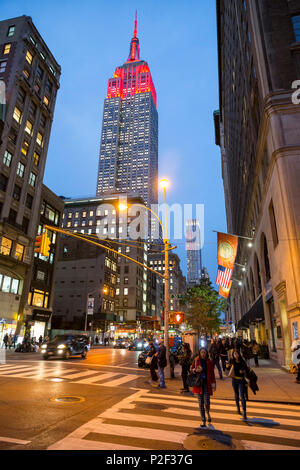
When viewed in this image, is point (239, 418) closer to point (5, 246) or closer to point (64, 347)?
point (64, 347)

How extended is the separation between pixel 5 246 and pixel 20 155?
45.8 feet

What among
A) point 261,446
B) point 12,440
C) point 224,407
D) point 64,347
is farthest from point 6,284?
point 261,446

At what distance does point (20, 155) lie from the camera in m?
42.8

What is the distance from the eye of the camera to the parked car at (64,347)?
23.9 m

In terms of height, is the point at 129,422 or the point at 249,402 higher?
the point at 129,422

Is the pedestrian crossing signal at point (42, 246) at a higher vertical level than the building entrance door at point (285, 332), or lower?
higher

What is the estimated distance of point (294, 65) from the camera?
20875mm

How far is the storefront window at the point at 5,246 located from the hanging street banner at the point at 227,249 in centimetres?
2927

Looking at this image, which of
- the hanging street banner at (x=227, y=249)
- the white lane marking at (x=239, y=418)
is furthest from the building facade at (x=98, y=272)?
the white lane marking at (x=239, y=418)

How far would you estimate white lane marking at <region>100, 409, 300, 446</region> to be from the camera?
6469 mm

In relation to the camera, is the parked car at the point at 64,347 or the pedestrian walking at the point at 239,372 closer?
the pedestrian walking at the point at 239,372

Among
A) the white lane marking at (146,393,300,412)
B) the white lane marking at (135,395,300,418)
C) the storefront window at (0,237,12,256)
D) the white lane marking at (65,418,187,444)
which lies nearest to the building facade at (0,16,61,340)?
the storefront window at (0,237,12,256)

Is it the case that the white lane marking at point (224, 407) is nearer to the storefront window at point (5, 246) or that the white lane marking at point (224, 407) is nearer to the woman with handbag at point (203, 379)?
the woman with handbag at point (203, 379)
